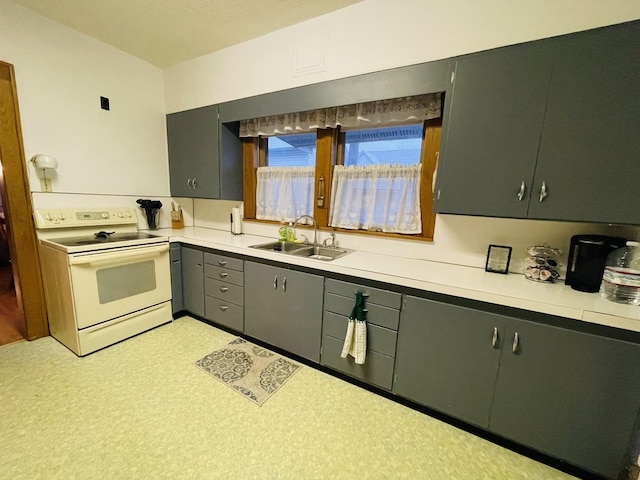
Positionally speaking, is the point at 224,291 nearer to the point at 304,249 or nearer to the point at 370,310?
the point at 304,249

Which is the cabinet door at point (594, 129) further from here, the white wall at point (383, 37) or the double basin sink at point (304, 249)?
the double basin sink at point (304, 249)

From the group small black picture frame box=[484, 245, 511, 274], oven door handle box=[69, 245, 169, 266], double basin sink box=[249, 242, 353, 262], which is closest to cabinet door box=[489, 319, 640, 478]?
small black picture frame box=[484, 245, 511, 274]

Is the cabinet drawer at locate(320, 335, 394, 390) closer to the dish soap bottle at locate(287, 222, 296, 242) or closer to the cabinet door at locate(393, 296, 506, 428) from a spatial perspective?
the cabinet door at locate(393, 296, 506, 428)

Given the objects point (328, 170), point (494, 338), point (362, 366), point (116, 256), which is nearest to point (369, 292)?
point (362, 366)

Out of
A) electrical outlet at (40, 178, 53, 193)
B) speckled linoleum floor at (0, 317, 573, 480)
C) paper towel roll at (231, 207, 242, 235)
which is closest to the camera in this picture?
speckled linoleum floor at (0, 317, 573, 480)

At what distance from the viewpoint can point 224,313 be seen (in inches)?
96.4

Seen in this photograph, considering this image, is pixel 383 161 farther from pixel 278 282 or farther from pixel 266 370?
pixel 266 370

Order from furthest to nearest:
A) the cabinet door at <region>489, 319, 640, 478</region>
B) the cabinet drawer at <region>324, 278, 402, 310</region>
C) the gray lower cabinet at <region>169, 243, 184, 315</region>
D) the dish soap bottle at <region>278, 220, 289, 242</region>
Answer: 1. the gray lower cabinet at <region>169, 243, 184, 315</region>
2. the dish soap bottle at <region>278, 220, 289, 242</region>
3. the cabinet drawer at <region>324, 278, 402, 310</region>
4. the cabinet door at <region>489, 319, 640, 478</region>

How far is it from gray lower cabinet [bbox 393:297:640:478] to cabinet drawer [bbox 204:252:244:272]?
4.60 feet

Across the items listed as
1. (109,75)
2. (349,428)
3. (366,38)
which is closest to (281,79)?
(366,38)

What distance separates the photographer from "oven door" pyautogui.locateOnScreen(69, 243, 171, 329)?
6.56ft

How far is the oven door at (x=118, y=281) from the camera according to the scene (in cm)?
200

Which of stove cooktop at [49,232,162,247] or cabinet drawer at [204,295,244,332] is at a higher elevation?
stove cooktop at [49,232,162,247]

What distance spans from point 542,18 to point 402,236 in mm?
1433
